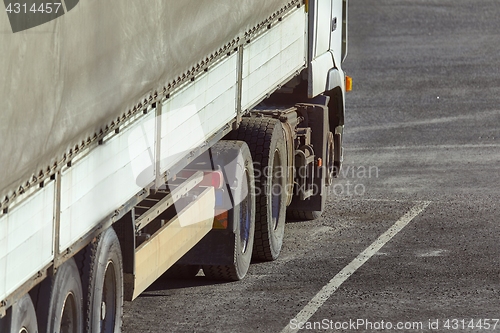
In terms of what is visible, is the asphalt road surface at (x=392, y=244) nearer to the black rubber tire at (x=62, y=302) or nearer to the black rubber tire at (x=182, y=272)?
the black rubber tire at (x=182, y=272)

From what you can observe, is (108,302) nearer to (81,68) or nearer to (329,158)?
(81,68)

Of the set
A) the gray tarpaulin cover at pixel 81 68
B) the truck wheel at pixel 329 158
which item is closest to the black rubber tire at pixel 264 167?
the truck wheel at pixel 329 158

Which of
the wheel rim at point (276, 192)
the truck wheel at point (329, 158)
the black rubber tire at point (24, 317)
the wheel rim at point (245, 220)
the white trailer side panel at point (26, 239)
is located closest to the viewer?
the white trailer side panel at point (26, 239)

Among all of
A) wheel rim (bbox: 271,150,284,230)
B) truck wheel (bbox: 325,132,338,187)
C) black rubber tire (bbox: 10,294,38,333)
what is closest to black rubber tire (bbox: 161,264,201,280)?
wheel rim (bbox: 271,150,284,230)

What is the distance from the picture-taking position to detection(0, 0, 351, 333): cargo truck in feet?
20.7

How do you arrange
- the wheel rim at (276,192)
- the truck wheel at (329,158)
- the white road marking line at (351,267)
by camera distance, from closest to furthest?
the white road marking line at (351,267) < the wheel rim at (276,192) < the truck wheel at (329,158)

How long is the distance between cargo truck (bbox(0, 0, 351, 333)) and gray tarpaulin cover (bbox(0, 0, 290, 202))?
0.04 feet

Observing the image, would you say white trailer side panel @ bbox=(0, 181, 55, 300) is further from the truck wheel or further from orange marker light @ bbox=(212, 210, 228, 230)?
the truck wheel

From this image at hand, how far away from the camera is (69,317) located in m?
7.75

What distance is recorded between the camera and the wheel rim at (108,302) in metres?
8.41

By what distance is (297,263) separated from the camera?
39.0 feet

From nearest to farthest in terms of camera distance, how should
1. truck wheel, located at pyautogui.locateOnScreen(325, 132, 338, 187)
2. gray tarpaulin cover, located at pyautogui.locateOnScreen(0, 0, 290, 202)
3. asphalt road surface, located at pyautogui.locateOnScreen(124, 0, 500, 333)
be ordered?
gray tarpaulin cover, located at pyautogui.locateOnScreen(0, 0, 290, 202), asphalt road surface, located at pyautogui.locateOnScreen(124, 0, 500, 333), truck wheel, located at pyautogui.locateOnScreen(325, 132, 338, 187)

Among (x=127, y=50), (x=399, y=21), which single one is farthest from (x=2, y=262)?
(x=399, y=21)

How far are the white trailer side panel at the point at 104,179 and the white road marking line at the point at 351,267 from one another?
7.34ft
